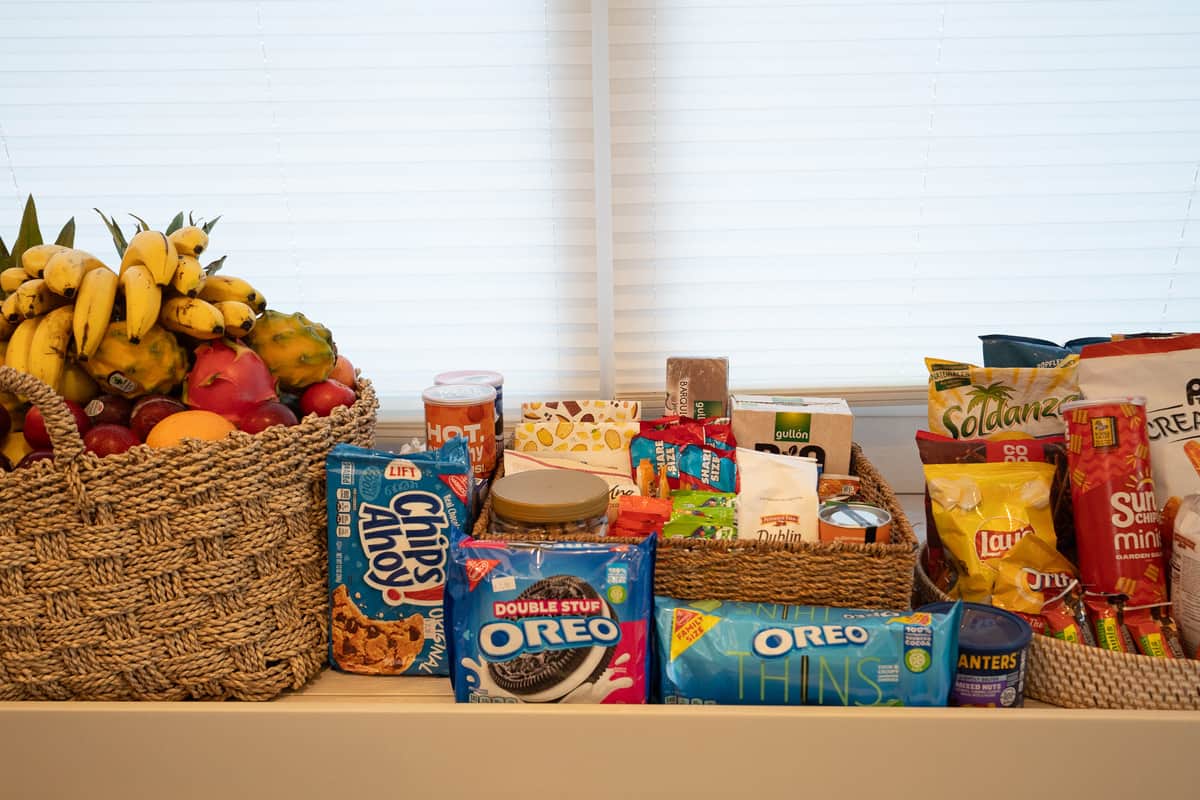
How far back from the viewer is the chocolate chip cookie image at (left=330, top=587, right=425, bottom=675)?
1.04m

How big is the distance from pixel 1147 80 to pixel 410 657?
1.39m

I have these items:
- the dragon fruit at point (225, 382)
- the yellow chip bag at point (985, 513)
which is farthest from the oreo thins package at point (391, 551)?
the yellow chip bag at point (985, 513)

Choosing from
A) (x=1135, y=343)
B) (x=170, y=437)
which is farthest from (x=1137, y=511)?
(x=170, y=437)

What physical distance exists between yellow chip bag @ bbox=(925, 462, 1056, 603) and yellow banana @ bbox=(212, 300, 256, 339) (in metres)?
0.83

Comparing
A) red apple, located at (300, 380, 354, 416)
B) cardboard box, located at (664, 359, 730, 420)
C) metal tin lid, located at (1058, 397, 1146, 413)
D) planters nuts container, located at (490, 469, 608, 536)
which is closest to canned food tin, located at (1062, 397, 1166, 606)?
metal tin lid, located at (1058, 397, 1146, 413)

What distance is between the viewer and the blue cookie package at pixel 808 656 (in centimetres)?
90

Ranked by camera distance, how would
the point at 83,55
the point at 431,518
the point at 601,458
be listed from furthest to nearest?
the point at 83,55 → the point at 601,458 → the point at 431,518

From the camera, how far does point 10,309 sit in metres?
0.96

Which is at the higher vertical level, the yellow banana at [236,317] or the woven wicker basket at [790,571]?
the yellow banana at [236,317]

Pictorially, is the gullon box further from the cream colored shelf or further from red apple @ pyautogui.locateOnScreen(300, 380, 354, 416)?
red apple @ pyautogui.locateOnScreen(300, 380, 354, 416)

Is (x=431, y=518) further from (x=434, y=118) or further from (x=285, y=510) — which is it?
(x=434, y=118)

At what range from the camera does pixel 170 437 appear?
36.4 inches

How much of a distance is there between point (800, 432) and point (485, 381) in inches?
17.7

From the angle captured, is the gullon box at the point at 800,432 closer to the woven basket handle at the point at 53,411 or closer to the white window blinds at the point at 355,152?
the white window blinds at the point at 355,152
